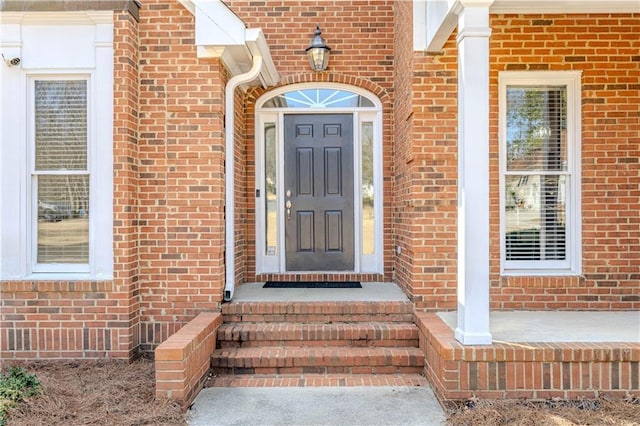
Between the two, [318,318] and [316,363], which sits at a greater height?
[318,318]

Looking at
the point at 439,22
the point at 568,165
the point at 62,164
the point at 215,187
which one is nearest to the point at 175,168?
the point at 215,187

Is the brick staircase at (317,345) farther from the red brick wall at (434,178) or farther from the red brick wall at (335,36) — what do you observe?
the red brick wall at (335,36)

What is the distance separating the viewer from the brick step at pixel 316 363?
154 inches

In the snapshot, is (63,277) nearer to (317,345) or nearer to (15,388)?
(15,388)

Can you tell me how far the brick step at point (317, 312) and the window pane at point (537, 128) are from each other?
1.86 m

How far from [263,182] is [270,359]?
240cm

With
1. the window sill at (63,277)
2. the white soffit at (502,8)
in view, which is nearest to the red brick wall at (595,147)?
the white soffit at (502,8)

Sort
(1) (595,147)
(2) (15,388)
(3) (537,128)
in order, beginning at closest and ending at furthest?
(2) (15,388), (1) (595,147), (3) (537,128)

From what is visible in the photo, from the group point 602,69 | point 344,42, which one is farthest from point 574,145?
point 344,42

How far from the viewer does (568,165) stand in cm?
467

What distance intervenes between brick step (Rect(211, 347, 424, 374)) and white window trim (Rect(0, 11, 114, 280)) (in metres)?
1.43

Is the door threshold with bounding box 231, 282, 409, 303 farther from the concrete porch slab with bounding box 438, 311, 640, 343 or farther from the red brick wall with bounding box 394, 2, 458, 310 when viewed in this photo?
the concrete porch slab with bounding box 438, 311, 640, 343

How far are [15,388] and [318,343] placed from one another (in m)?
2.29

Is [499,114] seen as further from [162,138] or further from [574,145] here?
[162,138]
